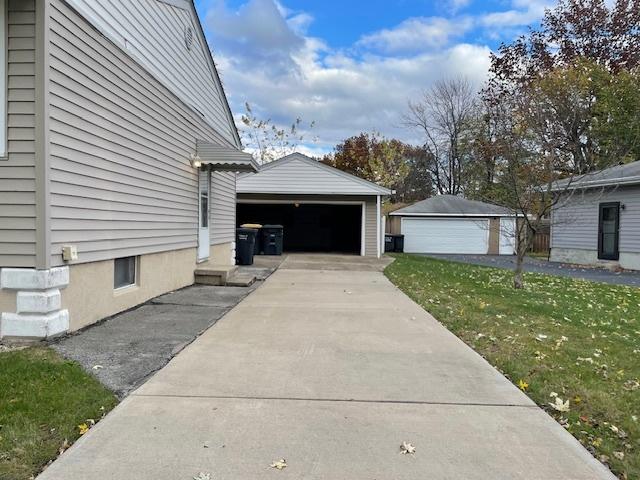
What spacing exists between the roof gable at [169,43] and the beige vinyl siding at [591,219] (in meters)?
10.2

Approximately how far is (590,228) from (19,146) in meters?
19.2

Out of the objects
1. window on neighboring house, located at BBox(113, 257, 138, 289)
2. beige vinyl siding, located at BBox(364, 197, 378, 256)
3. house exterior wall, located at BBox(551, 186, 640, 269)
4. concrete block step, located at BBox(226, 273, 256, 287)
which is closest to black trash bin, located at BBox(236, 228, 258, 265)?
concrete block step, located at BBox(226, 273, 256, 287)

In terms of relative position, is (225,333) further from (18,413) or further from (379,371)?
(18,413)

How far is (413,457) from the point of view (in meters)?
3.12

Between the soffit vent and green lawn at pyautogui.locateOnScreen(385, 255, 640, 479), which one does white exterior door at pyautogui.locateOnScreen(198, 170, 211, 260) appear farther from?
green lawn at pyautogui.locateOnScreen(385, 255, 640, 479)

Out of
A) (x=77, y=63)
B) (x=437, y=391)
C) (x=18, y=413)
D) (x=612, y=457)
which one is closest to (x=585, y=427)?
(x=612, y=457)

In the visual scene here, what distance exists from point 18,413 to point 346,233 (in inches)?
937

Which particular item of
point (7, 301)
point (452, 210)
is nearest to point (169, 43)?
point (7, 301)

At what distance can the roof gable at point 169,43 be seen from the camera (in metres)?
7.02

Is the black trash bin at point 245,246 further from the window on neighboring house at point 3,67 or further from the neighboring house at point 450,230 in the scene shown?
the neighboring house at point 450,230

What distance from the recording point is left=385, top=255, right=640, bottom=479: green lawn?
3.67 metres

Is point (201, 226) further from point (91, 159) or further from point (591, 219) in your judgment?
point (591, 219)

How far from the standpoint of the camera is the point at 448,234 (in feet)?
91.5

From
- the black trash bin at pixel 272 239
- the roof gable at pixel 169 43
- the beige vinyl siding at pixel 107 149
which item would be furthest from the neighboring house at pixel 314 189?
the beige vinyl siding at pixel 107 149
